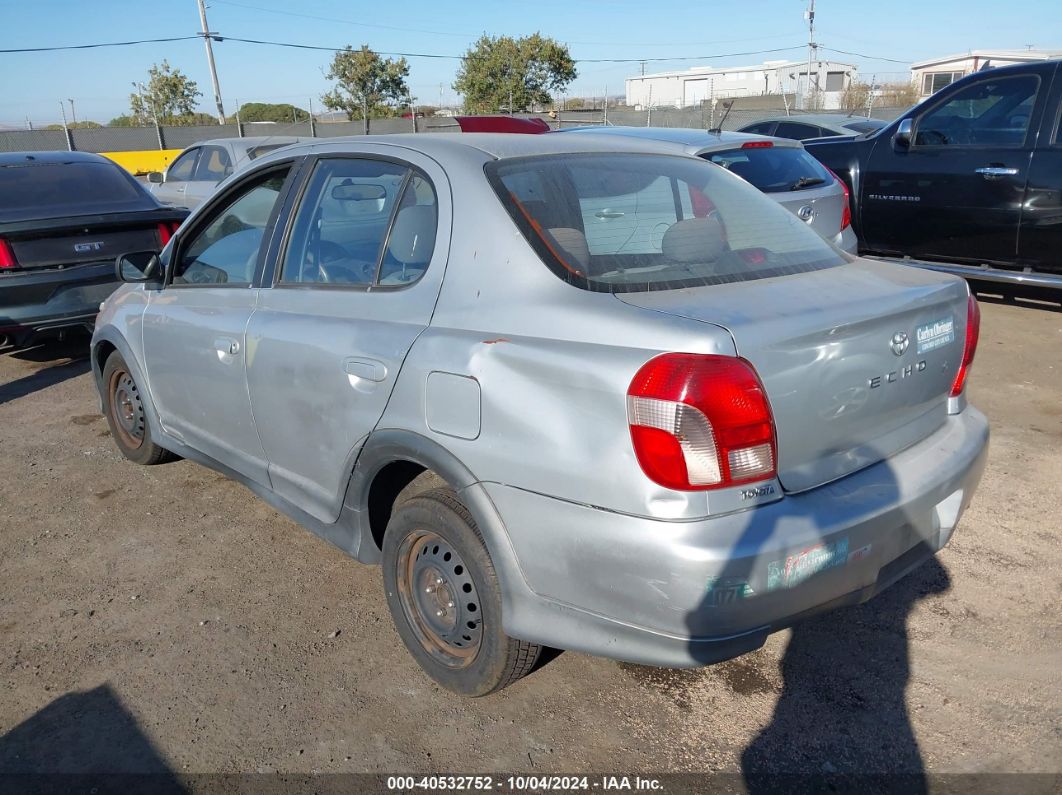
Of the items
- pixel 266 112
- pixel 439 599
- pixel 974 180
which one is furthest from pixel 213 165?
pixel 266 112

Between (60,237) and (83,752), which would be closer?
(83,752)

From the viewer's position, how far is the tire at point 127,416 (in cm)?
459

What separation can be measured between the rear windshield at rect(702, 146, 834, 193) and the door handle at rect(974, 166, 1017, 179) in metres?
1.20

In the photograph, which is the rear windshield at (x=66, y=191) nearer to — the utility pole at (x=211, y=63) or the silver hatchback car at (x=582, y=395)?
the silver hatchback car at (x=582, y=395)

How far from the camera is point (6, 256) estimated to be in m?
5.98

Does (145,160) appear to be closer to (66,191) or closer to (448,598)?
(66,191)

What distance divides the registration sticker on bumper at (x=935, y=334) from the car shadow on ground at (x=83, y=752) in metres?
2.57

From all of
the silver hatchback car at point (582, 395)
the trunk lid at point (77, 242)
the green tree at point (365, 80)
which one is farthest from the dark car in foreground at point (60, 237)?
Result: the green tree at point (365, 80)

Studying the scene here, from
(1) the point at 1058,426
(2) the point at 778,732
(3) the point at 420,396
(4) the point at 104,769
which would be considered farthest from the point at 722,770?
(1) the point at 1058,426

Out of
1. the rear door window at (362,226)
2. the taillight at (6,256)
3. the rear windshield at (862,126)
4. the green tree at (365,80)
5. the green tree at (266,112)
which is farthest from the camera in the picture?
the green tree at (266,112)

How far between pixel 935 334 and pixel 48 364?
6928 mm

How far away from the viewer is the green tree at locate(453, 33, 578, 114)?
46594 millimetres

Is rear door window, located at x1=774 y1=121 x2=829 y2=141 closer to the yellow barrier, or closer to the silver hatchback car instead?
the silver hatchback car

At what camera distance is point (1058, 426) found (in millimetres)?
5020
